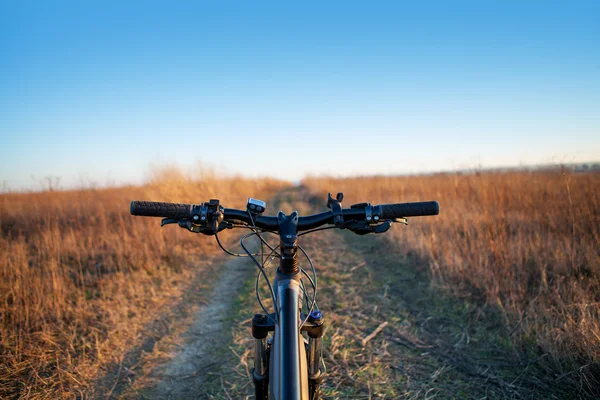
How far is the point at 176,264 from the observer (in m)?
5.35

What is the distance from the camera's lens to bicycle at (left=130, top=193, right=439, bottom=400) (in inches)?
45.1

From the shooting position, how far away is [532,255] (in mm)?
4020

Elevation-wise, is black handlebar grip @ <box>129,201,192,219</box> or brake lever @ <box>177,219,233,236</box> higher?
black handlebar grip @ <box>129,201,192,219</box>

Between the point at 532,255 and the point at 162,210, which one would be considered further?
the point at 532,255

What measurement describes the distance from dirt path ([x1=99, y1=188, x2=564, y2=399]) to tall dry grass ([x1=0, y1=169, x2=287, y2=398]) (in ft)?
1.75

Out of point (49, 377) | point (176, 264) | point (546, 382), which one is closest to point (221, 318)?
point (49, 377)

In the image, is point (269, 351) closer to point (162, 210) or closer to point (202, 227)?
point (202, 227)

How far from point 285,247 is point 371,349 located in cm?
212

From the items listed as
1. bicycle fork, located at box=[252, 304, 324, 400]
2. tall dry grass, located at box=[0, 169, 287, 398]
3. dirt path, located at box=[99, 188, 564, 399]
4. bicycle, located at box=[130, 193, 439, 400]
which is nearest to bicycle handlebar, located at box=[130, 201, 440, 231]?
bicycle, located at box=[130, 193, 439, 400]

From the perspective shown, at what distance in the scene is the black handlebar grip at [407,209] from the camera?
4.37ft

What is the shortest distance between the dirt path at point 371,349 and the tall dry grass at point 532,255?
0.94 ft

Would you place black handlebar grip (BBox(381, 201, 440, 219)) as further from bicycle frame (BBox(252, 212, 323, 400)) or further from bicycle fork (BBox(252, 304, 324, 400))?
bicycle fork (BBox(252, 304, 324, 400))

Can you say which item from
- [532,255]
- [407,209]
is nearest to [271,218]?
[407,209]

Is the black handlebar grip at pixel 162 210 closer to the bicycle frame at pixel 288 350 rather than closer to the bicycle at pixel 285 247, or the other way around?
the bicycle at pixel 285 247
